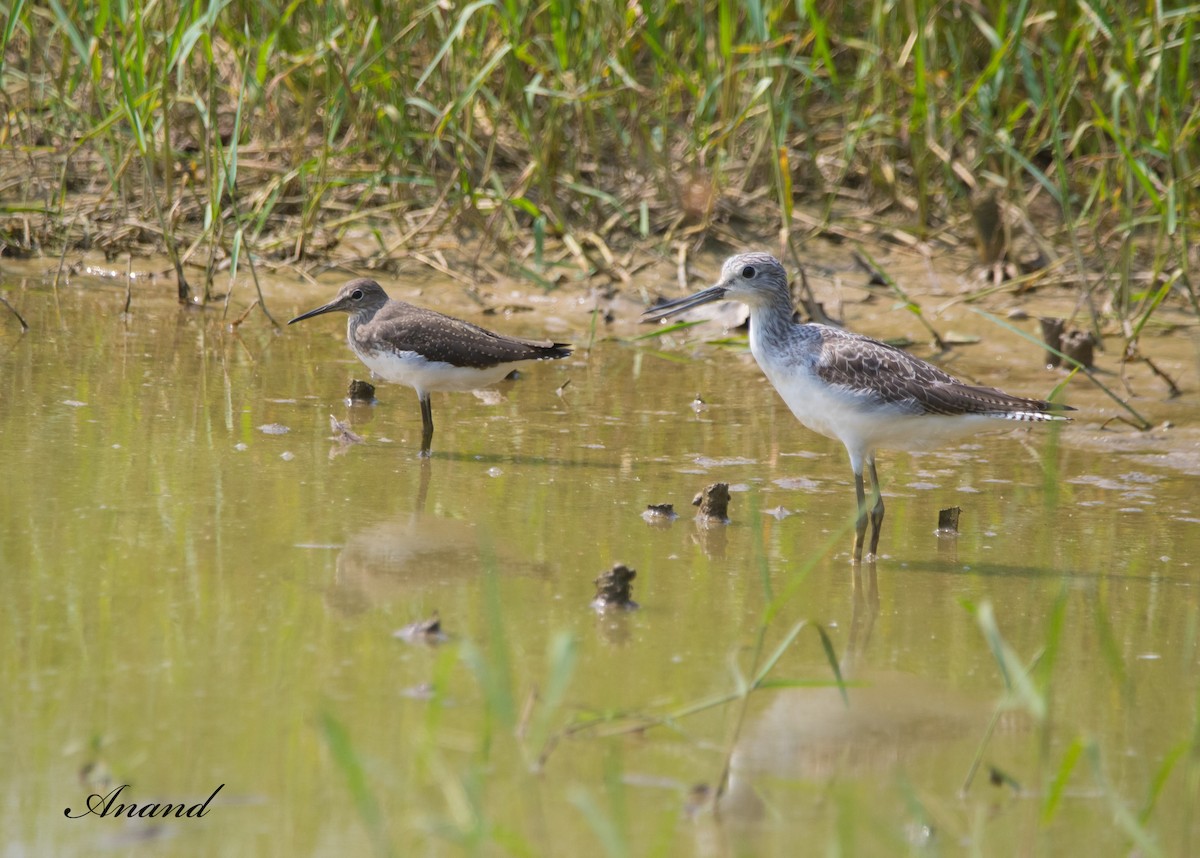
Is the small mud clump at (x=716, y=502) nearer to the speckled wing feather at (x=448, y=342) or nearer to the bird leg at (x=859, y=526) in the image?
the bird leg at (x=859, y=526)

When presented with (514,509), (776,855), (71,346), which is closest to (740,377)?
(514,509)

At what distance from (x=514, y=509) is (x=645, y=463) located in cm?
103

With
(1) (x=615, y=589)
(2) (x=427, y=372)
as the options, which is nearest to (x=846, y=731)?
(1) (x=615, y=589)

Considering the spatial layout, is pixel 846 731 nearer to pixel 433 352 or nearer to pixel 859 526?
pixel 859 526

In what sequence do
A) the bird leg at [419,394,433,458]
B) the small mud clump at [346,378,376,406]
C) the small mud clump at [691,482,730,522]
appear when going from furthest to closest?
the small mud clump at [346,378,376,406] < the bird leg at [419,394,433,458] < the small mud clump at [691,482,730,522]

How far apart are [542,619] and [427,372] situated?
8.75 ft

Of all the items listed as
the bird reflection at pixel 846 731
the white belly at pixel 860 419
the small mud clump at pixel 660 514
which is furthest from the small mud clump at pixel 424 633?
the white belly at pixel 860 419

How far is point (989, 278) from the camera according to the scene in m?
10.1

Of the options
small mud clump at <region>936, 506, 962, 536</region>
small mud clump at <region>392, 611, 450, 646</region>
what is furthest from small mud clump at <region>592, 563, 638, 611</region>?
small mud clump at <region>936, 506, 962, 536</region>

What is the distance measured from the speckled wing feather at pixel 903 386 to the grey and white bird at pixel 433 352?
179 cm

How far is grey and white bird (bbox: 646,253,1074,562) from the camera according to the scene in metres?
6.04

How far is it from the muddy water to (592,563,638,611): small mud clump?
0.25 feet

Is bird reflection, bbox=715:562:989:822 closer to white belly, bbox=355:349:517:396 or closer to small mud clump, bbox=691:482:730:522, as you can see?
small mud clump, bbox=691:482:730:522

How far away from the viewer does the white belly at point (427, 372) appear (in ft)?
23.7
